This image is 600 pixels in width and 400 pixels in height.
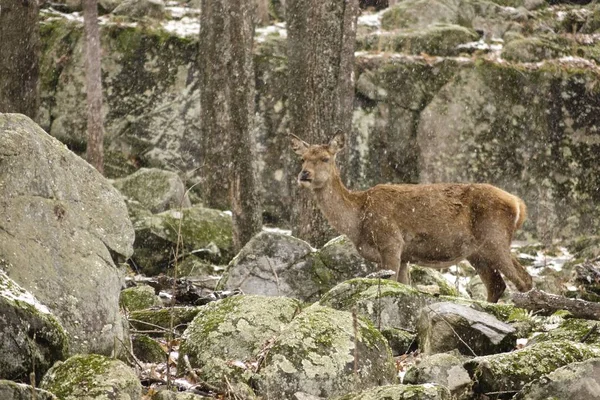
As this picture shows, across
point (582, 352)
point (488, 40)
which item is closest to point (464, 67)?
point (488, 40)

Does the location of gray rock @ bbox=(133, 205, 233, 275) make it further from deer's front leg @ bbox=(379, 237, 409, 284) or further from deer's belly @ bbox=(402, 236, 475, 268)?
deer's belly @ bbox=(402, 236, 475, 268)

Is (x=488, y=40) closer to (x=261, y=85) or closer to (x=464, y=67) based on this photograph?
(x=464, y=67)

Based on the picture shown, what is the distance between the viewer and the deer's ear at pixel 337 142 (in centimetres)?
1109

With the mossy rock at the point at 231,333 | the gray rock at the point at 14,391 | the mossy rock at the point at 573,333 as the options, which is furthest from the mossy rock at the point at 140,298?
the gray rock at the point at 14,391

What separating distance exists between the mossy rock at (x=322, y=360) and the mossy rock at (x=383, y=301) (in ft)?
4.56

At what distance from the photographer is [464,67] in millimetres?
19938

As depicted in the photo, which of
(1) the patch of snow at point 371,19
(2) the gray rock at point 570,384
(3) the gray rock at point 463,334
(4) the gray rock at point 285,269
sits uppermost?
(1) the patch of snow at point 371,19

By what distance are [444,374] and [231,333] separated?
4.85ft

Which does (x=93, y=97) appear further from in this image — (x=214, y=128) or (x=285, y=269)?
(x=285, y=269)

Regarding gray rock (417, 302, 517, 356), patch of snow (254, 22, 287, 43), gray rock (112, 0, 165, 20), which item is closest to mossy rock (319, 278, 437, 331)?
gray rock (417, 302, 517, 356)

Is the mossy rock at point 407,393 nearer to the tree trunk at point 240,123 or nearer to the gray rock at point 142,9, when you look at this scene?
the tree trunk at point 240,123

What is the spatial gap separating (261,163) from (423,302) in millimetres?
11935

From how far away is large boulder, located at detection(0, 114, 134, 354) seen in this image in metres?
5.94

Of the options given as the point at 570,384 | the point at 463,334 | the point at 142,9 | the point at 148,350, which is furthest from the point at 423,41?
the point at 570,384
